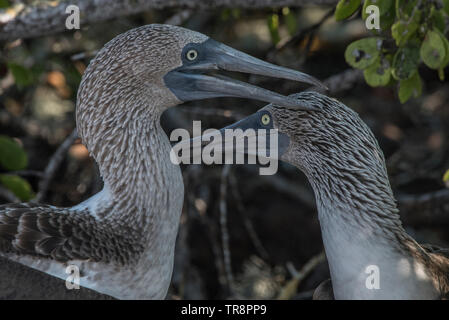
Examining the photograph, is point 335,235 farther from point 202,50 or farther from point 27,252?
point 27,252

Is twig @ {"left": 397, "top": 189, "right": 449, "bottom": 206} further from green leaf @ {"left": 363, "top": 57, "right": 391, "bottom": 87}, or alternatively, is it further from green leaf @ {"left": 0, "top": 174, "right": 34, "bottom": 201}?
green leaf @ {"left": 0, "top": 174, "right": 34, "bottom": 201}

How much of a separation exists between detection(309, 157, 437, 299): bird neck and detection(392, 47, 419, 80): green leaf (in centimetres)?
49

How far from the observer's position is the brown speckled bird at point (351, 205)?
3.30 m

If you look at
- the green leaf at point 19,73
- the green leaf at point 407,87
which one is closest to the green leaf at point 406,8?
the green leaf at point 407,87

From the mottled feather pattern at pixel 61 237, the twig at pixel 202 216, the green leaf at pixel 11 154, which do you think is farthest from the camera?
the twig at pixel 202 216

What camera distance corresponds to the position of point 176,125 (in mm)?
5867

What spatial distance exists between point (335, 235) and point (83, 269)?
128cm

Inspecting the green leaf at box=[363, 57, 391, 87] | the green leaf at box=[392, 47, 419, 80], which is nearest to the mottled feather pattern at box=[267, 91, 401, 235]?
the green leaf at box=[363, 57, 391, 87]

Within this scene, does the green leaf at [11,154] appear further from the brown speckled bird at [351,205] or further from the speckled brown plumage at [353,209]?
the speckled brown plumage at [353,209]

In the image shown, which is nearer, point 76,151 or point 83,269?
point 83,269

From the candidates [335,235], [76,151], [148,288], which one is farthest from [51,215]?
[76,151]

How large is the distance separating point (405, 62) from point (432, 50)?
0.18 metres

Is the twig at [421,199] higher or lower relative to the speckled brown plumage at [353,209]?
higher

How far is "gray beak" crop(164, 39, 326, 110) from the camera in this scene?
354cm
